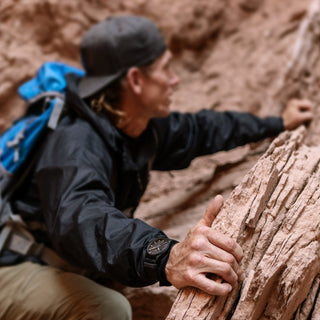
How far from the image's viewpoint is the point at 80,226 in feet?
5.77

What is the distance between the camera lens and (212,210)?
1536 millimetres

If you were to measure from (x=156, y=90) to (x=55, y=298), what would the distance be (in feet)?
4.39

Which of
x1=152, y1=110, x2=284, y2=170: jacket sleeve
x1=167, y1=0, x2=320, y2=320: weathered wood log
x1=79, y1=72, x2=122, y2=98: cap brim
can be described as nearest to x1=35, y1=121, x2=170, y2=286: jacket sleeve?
x1=167, y1=0, x2=320, y2=320: weathered wood log

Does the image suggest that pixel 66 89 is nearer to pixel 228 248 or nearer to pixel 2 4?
pixel 228 248

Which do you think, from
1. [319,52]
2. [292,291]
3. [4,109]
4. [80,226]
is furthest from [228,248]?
[4,109]

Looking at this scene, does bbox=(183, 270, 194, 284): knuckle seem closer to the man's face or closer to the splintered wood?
the splintered wood

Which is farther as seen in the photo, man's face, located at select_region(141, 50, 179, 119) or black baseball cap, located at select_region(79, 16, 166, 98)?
man's face, located at select_region(141, 50, 179, 119)

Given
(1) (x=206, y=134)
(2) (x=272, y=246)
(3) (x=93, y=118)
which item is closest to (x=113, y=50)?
(3) (x=93, y=118)

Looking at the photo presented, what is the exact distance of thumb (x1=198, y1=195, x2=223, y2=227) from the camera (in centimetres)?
152

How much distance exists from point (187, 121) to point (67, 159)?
1195mm

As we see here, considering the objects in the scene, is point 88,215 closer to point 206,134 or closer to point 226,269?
point 226,269

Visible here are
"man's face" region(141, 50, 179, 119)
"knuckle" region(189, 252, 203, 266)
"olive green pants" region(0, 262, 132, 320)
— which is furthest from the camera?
"man's face" region(141, 50, 179, 119)

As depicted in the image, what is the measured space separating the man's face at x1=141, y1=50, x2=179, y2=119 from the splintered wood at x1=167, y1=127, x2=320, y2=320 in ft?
3.64

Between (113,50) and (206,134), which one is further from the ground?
(113,50)
